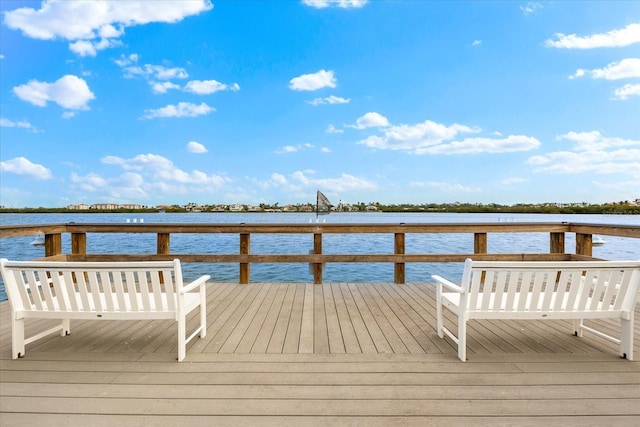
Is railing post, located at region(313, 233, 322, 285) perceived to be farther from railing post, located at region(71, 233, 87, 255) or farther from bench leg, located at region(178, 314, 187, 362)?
railing post, located at region(71, 233, 87, 255)

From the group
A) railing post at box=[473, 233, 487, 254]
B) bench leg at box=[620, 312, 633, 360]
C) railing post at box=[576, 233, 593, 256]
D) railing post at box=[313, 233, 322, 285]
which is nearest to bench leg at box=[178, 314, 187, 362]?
railing post at box=[313, 233, 322, 285]

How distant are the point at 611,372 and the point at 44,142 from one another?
87.5 ft

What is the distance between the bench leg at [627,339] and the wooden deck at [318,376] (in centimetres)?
7

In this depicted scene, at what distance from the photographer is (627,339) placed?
2.29 meters

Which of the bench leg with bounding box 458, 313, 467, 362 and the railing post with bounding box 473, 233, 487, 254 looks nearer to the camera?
the bench leg with bounding box 458, 313, 467, 362

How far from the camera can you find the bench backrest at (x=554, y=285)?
2219 mm

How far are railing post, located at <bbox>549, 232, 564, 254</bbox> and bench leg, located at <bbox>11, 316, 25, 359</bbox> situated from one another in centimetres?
613

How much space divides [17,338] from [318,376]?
217 cm

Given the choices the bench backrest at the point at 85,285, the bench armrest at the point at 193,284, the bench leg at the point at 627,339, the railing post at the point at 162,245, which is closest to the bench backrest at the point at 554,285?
the bench leg at the point at 627,339

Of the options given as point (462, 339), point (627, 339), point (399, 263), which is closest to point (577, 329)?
point (627, 339)

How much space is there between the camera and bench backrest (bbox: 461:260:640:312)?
7.28 feet

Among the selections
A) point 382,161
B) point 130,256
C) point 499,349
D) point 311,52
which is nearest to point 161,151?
point 311,52

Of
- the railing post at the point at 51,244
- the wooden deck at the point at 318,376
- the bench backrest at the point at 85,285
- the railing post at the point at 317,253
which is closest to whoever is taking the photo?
the wooden deck at the point at 318,376

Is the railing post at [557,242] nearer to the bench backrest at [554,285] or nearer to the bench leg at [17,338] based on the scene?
the bench backrest at [554,285]
